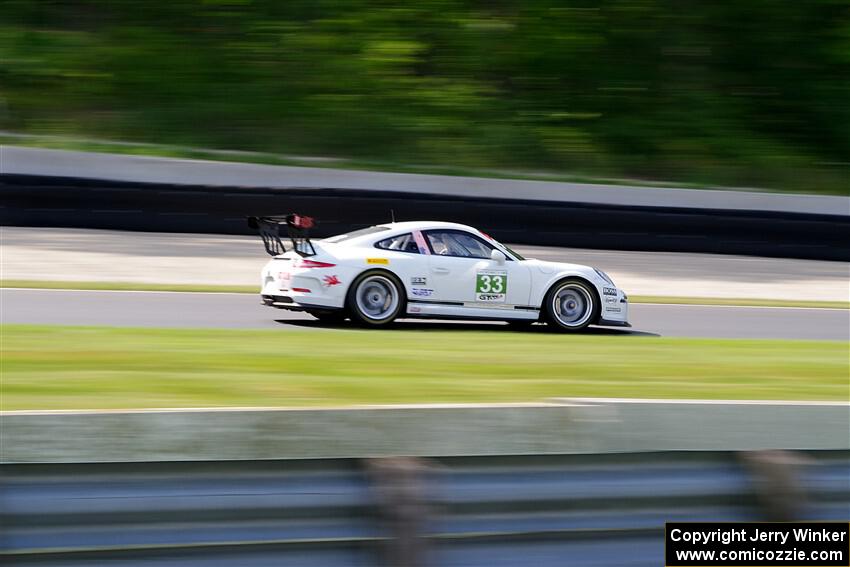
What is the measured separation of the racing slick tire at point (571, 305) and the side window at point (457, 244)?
31.2 inches

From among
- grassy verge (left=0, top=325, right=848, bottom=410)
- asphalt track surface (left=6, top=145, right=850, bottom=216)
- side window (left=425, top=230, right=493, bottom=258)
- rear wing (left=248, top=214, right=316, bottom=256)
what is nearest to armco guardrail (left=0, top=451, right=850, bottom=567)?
grassy verge (left=0, top=325, right=848, bottom=410)

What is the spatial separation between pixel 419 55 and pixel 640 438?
19924 mm

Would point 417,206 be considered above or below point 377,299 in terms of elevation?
above

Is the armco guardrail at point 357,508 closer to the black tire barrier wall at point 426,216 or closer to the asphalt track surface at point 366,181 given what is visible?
the black tire barrier wall at point 426,216

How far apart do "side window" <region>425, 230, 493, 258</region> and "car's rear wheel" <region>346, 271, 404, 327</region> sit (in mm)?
553

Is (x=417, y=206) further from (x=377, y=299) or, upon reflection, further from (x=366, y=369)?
(x=366, y=369)

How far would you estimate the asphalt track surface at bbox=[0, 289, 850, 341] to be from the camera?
33.1 ft

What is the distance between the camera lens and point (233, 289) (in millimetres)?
12914

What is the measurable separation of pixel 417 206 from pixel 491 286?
5624mm

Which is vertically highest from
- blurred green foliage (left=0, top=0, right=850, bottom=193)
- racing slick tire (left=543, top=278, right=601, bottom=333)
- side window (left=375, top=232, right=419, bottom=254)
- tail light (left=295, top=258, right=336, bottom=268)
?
blurred green foliage (left=0, top=0, right=850, bottom=193)

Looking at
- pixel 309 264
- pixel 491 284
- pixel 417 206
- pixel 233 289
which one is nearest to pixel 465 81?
pixel 417 206

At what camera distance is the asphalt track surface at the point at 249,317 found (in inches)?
397

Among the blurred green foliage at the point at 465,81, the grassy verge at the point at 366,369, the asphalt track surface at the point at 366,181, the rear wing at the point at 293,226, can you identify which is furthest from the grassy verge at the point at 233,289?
the blurred green foliage at the point at 465,81

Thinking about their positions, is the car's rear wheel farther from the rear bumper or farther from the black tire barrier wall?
the black tire barrier wall
